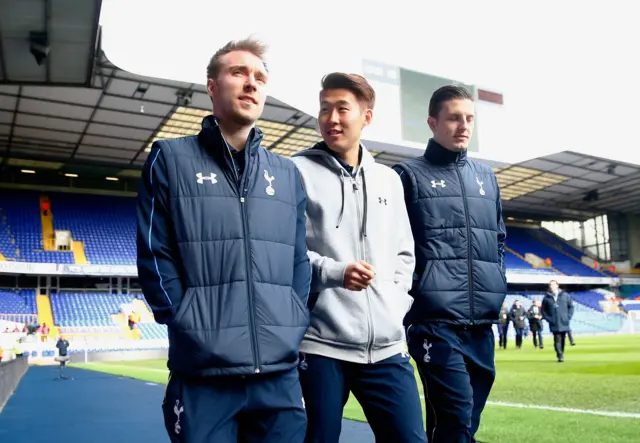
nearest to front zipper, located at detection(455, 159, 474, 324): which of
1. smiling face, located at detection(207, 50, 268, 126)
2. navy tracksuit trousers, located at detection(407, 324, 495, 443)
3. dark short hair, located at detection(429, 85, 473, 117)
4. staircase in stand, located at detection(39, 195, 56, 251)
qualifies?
navy tracksuit trousers, located at detection(407, 324, 495, 443)

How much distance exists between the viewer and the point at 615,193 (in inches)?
1619

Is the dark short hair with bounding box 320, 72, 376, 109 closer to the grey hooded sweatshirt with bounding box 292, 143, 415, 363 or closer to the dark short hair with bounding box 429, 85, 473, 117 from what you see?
the grey hooded sweatshirt with bounding box 292, 143, 415, 363

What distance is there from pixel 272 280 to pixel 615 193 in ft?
143

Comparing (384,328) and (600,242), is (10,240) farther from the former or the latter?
(600,242)

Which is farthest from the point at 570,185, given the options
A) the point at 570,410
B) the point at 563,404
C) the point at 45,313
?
the point at 570,410

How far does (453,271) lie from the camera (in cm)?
320

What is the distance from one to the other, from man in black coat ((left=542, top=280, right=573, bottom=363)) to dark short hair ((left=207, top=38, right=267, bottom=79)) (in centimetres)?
1268

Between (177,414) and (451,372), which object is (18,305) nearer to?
(451,372)

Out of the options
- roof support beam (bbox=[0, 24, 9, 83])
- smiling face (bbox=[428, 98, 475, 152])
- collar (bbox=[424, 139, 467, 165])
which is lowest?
collar (bbox=[424, 139, 467, 165])

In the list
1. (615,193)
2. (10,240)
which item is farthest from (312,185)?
(615,193)

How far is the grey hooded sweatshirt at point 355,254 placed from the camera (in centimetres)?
256

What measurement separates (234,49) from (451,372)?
5.80 ft

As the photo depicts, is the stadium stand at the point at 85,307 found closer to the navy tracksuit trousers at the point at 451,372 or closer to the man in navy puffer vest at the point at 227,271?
the navy tracksuit trousers at the point at 451,372

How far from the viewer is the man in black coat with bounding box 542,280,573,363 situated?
13633 millimetres
